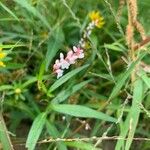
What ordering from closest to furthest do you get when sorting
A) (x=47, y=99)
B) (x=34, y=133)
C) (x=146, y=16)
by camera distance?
(x=34, y=133) < (x=47, y=99) < (x=146, y=16)

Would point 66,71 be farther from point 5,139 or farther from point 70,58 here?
point 5,139

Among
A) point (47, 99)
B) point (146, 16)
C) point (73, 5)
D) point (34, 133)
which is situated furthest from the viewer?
point (146, 16)

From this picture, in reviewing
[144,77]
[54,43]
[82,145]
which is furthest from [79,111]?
[54,43]

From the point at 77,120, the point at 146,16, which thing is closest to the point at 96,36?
the point at 146,16

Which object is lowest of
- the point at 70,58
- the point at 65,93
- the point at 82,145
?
the point at 82,145

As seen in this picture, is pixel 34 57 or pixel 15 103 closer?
pixel 15 103

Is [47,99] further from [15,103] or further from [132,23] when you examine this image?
[132,23]

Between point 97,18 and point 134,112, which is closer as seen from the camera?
point 134,112
